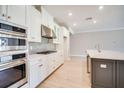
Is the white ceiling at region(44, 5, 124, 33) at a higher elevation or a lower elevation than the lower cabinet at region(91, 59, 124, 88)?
higher

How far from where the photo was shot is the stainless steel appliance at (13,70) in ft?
5.09

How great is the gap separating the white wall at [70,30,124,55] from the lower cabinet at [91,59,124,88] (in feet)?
22.4

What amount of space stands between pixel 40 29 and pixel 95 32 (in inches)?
290

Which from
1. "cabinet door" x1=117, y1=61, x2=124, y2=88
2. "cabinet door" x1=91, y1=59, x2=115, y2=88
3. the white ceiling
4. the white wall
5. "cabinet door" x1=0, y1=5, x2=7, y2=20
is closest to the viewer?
"cabinet door" x1=0, y1=5, x2=7, y2=20

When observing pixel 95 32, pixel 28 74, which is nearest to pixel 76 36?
pixel 95 32

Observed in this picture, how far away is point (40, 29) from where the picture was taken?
3430mm

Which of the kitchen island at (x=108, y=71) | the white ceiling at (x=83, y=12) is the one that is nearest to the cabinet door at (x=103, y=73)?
the kitchen island at (x=108, y=71)

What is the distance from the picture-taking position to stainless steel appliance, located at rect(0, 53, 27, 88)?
1550 millimetres

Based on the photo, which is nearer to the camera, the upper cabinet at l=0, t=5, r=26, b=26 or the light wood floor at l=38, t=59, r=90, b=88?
the upper cabinet at l=0, t=5, r=26, b=26

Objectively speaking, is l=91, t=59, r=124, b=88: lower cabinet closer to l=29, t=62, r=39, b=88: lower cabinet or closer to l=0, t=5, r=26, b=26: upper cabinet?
l=29, t=62, r=39, b=88: lower cabinet

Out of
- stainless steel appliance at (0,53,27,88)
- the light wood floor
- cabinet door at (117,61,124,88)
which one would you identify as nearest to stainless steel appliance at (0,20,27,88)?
stainless steel appliance at (0,53,27,88)

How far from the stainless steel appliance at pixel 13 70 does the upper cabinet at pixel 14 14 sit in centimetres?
59

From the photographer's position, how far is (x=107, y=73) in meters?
2.40

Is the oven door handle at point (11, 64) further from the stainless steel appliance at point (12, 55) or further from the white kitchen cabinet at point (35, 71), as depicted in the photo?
the white kitchen cabinet at point (35, 71)
